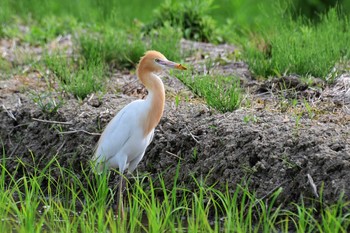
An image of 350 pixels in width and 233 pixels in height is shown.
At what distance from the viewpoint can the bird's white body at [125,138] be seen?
6.32 metres

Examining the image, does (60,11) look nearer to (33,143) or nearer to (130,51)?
(130,51)

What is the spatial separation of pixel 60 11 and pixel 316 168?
796 cm

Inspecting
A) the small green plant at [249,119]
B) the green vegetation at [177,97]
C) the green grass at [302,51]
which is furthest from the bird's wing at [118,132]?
the green grass at [302,51]

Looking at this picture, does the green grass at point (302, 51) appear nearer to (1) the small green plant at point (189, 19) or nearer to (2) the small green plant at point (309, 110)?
(2) the small green plant at point (309, 110)

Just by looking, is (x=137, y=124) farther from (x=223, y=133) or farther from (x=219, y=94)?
(x=219, y=94)

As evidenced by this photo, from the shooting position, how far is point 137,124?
6309 mm

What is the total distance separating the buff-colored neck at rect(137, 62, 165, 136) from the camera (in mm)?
6289

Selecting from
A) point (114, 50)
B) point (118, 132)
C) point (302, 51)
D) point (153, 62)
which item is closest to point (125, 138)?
point (118, 132)

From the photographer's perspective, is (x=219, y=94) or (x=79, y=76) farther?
(x=79, y=76)

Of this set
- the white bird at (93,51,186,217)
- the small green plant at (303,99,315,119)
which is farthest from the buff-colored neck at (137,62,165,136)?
the small green plant at (303,99,315,119)

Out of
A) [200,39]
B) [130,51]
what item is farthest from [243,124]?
[200,39]

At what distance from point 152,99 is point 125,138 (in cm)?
32

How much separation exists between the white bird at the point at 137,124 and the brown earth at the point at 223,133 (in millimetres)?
282

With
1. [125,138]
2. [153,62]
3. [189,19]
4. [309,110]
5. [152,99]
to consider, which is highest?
[153,62]
